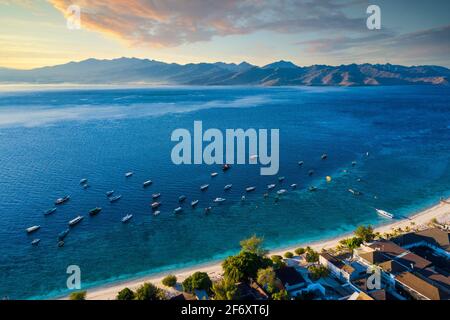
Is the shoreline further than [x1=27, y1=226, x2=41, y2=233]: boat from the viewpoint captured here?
No

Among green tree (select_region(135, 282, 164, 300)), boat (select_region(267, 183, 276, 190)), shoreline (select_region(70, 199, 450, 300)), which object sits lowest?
shoreline (select_region(70, 199, 450, 300))

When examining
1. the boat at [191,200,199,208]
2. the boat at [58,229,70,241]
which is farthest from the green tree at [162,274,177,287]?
the boat at [191,200,199,208]

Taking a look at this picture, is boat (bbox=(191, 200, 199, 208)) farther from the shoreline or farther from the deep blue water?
the shoreline

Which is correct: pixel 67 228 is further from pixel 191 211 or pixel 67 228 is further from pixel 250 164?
pixel 250 164

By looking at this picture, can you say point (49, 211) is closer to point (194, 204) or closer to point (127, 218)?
point (127, 218)

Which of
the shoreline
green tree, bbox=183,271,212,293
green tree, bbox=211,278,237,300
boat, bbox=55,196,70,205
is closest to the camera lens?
green tree, bbox=211,278,237,300

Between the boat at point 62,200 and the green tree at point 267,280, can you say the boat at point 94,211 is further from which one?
the green tree at point 267,280
